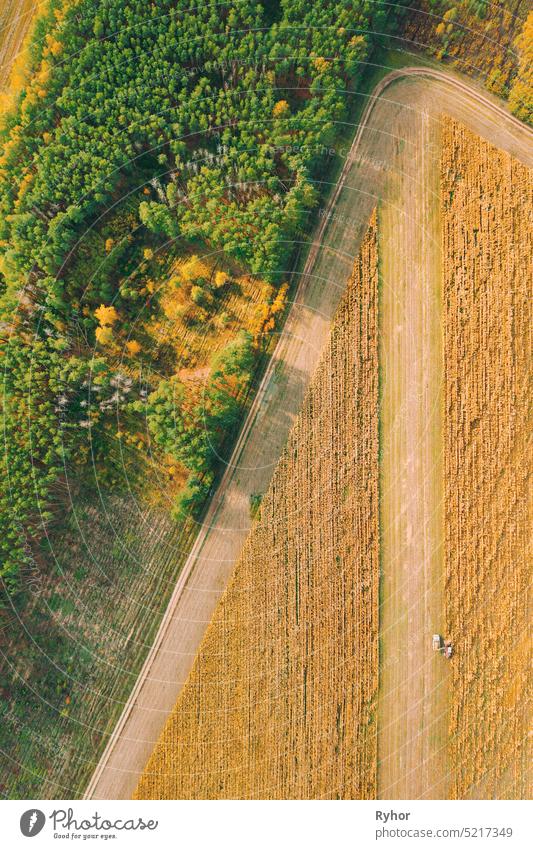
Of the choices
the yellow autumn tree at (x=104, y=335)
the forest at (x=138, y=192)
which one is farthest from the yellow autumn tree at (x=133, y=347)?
the forest at (x=138, y=192)

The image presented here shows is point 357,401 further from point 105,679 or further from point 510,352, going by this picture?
point 105,679

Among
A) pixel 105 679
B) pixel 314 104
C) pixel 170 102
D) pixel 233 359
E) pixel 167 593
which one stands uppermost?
pixel 314 104

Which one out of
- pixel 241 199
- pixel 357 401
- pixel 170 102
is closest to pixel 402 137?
pixel 241 199

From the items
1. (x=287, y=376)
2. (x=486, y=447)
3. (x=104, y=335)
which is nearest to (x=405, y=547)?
(x=486, y=447)

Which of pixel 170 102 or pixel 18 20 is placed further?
pixel 18 20

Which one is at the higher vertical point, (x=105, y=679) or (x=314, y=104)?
(x=314, y=104)

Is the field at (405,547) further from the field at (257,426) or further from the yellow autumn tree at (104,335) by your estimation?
the yellow autumn tree at (104,335)
